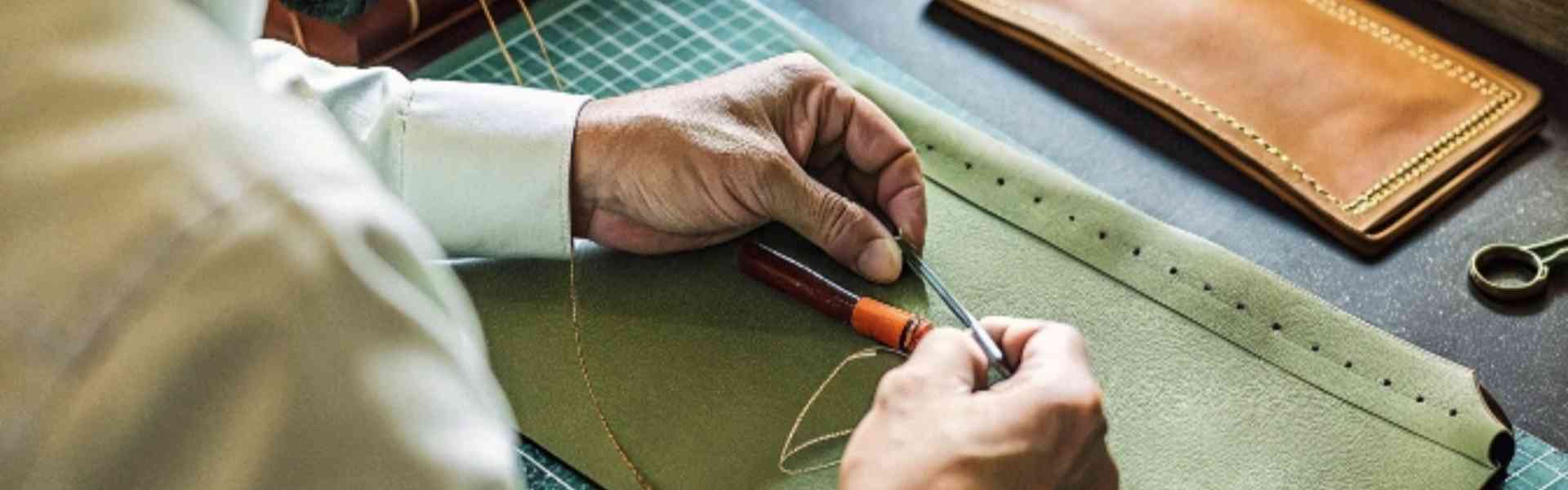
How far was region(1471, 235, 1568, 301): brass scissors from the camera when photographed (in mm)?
1336

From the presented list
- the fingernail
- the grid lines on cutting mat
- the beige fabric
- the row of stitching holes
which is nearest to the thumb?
the fingernail

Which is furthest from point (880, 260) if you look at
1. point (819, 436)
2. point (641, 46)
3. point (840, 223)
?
point (641, 46)

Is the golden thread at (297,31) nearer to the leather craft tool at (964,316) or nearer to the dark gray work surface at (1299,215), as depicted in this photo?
the dark gray work surface at (1299,215)

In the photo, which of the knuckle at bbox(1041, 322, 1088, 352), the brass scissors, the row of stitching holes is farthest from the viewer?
the brass scissors

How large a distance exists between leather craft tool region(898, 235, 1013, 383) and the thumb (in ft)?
0.06

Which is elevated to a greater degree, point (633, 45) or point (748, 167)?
point (748, 167)

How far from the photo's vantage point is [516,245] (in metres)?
1.32

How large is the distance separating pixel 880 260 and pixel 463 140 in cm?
29

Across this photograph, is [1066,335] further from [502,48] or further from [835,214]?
[502,48]

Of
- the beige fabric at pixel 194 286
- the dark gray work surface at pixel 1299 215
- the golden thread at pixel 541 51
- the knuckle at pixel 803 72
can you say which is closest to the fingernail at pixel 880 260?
the knuckle at pixel 803 72

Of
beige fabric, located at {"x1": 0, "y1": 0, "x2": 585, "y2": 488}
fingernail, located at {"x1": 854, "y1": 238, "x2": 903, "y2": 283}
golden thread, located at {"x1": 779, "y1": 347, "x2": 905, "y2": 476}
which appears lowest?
golden thread, located at {"x1": 779, "y1": 347, "x2": 905, "y2": 476}

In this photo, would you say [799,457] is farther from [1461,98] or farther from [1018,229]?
[1461,98]

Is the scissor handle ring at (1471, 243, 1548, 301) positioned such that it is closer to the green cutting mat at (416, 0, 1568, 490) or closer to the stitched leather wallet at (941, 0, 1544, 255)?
the stitched leather wallet at (941, 0, 1544, 255)

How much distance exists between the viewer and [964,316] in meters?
1.26
